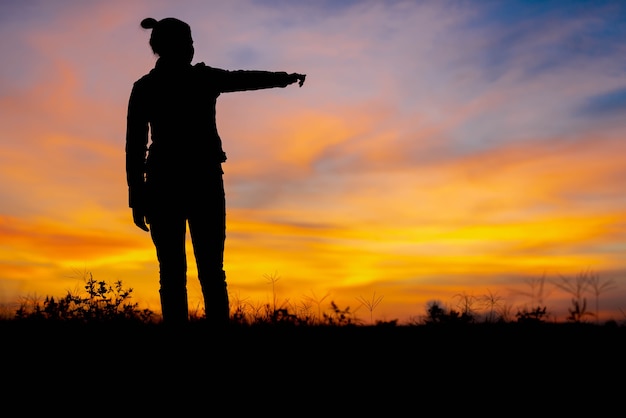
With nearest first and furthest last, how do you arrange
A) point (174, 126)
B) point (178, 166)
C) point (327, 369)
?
point (327, 369) < point (178, 166) < point (174, 126)

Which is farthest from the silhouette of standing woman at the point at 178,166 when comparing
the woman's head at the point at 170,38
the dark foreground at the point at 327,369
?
the dark foreground at the point at 327,369

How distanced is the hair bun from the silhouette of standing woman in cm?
1

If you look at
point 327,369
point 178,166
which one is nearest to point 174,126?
point 178,166

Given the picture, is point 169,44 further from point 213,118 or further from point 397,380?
point 397,380

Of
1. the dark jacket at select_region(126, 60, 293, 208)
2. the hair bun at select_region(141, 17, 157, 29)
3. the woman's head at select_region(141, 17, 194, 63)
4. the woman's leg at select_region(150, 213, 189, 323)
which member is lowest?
the woman's leg at select_region(150, 213, 189, 323)

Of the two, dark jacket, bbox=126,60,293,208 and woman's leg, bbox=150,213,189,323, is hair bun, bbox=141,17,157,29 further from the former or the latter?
woman's leg, bbox=150,213,189,323

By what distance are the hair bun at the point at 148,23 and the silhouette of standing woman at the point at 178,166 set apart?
0.03 feet

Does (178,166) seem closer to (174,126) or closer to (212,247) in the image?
(174,126)

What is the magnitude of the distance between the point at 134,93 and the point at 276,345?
310 centimetres

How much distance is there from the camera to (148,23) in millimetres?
7098

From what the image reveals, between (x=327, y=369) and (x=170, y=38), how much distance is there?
3842mm

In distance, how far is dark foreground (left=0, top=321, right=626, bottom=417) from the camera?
4.74 metres

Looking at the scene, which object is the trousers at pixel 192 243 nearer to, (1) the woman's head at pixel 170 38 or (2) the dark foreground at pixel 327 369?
(2) the dark foreground at pixel 327 369

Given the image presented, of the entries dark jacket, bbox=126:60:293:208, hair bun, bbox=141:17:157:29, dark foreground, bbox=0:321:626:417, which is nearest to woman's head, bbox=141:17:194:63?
hair bun, bbox=141:17:157:29
